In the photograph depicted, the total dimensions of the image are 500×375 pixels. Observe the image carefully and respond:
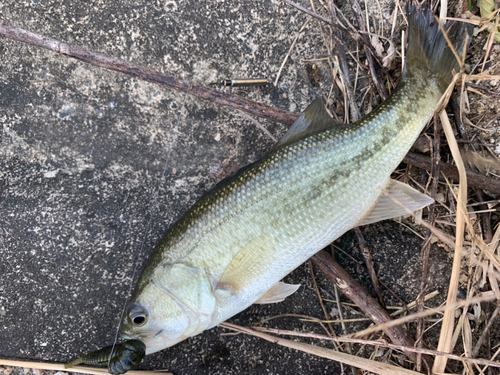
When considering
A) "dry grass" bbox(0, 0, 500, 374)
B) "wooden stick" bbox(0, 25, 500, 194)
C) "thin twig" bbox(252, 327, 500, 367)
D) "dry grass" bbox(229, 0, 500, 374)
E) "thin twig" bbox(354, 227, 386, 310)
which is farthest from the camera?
"thin twig" bbox(354, 227, 386, 310)

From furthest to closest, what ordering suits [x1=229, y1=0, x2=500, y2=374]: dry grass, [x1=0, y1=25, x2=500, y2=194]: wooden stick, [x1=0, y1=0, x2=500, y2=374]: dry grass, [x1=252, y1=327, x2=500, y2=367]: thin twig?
1. [x1=0, y1=25, x2=500, y2=194]: wooden stick
2. [x1=0, y1=0, x2=500, y2=374]: dry grass
3. [x1=229, y1=0, x2=500, y2=374]: dry grass
4. [x1=252, y1=327, x2=500, y2=367]: thin twig

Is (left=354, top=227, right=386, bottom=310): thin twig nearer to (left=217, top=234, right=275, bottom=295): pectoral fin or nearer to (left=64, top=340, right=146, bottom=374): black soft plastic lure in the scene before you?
(left=217, top=234, right=275, bottom=295): pectoral fin

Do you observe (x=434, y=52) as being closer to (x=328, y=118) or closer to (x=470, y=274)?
(x=328, y=118)

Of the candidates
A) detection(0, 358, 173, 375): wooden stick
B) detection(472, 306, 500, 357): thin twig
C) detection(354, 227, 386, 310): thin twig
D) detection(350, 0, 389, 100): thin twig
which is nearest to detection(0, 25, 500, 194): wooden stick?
detection(350, 0, 389, 100): thin twig

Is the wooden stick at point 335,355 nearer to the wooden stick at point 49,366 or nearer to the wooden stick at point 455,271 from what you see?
the wooden stick at point 455,271

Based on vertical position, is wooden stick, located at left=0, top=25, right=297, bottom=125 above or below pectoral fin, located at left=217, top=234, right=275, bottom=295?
above

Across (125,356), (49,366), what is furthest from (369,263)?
(49,366)

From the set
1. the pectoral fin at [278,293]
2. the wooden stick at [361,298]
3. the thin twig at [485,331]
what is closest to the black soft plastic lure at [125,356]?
the pectoral fin at [278,293]

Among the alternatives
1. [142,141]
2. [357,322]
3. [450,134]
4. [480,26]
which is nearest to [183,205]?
[142,141]
